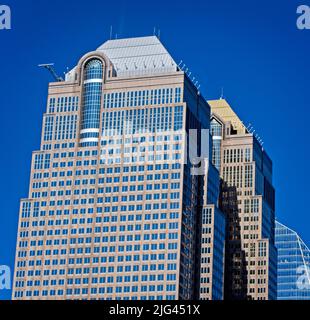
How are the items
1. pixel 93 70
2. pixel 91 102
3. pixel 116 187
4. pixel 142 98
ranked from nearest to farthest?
pixel 116 187 → pixel 142 98 → pixel 91 102 → pixel 93 70

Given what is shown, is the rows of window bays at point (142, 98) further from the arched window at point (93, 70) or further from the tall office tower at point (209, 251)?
the tall office tower at point (209, 251)

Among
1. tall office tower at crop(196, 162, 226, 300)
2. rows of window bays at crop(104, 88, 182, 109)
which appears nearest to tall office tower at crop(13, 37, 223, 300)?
rows of window bays at crop(104, 88, 182, 109)

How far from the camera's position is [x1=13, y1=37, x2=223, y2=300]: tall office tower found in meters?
180

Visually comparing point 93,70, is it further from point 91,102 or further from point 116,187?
point 116,187

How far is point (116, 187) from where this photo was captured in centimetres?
18675

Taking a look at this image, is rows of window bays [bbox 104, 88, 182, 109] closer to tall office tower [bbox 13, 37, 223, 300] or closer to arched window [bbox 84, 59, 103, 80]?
tall office tower [bbox 13, 37, 223, 300]

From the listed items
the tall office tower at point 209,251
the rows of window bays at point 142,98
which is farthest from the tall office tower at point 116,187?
the tall office tower at point 209,251

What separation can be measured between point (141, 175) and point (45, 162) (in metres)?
19.2

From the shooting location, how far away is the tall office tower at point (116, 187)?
180 m

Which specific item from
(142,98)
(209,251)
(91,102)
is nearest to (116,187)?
(142,98)

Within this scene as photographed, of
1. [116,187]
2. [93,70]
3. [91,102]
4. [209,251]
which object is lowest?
[209,251]

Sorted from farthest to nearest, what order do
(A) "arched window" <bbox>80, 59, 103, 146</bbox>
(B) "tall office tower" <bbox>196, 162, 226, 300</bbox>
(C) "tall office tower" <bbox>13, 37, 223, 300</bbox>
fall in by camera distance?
(A) "arched window" <bbox>80, 59, 103, 146</bbox> < (B) "tall office tower" <bbox>196, 162, 226, 300</bbox> < (C) "tall office tower" <bbox>13, 37, 223, 300</bbox>
